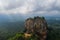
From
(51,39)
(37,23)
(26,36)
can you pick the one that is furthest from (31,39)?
(51,39)

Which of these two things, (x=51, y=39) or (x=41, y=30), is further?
(x=51, y=39)

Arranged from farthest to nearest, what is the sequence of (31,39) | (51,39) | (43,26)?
(51,39)
(43,26)
(31,39)

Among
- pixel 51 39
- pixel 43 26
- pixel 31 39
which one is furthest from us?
pixel 51 39

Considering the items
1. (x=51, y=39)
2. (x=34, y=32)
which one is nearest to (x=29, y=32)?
(x=34, y=32)

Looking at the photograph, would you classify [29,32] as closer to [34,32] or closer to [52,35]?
[34,32]

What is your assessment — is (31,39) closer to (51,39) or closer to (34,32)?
(34,32)

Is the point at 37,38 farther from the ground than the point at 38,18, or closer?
closer
